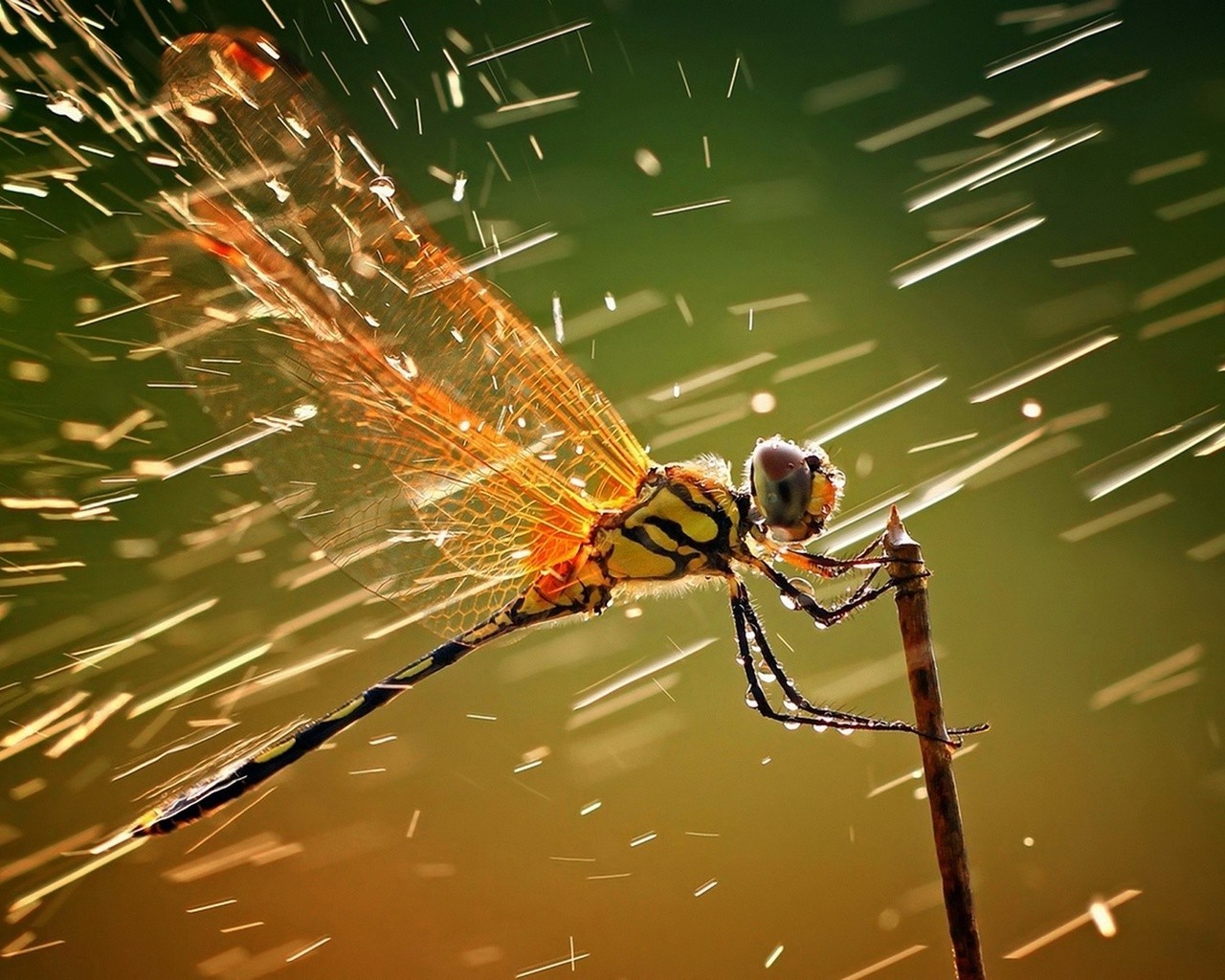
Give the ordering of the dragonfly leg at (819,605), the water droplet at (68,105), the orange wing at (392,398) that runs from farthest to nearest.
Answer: the water droplet at (68,105) < the orange wing at (392,398) < the dragonfly leg at (819,605)

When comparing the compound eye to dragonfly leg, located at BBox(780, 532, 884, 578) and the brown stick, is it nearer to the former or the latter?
dragonfly leg, located at BBox(780, 532, 884, 578)

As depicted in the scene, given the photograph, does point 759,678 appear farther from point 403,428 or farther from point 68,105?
point 68,105

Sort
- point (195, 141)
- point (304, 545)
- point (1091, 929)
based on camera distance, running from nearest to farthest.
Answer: point (195, 141) < point (1091, 929) < point (304, 545)

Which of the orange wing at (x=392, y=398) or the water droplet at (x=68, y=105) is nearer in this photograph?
the orange wing at (x=392, y=398)

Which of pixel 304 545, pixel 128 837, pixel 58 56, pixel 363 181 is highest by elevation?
pixel 58 56

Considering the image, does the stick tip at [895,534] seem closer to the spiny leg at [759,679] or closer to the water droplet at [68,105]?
the spiny leg at [759,679]

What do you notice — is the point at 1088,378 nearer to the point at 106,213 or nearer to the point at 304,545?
the point at 304,545

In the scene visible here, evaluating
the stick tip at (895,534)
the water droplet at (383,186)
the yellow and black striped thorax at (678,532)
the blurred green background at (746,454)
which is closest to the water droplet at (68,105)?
the blurred green background at (746,454)

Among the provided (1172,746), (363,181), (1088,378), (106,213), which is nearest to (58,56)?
(106,213)
